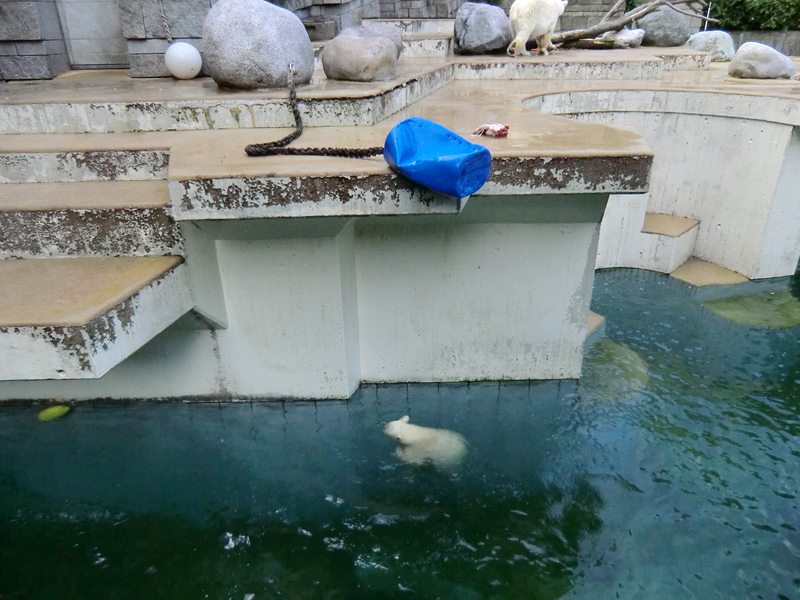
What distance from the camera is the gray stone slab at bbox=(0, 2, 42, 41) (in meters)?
5.38

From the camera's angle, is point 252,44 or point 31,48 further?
point 31,48

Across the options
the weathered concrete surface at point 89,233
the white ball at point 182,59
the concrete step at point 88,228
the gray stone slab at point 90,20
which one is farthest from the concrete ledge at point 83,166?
the gray stone slab at point 90,20

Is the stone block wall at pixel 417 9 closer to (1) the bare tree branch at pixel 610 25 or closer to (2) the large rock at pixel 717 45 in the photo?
(1) the bare tree branch at pixel 610 25

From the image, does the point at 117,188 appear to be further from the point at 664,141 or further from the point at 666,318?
the point at 664,141

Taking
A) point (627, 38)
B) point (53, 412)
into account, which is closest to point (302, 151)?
point (53, 412)

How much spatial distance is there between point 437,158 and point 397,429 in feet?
6.22

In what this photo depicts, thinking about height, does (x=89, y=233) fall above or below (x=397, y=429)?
above

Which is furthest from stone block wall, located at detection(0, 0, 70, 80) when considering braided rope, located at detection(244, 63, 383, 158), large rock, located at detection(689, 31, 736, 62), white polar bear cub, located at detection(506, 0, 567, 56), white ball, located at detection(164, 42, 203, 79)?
large rock, located at detection(689, 31, 736, 62)

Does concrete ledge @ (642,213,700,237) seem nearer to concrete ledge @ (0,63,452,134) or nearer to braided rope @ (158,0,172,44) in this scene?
concrete ledge @ (0,63,452,134)

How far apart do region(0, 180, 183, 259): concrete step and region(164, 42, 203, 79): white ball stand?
2496 mm

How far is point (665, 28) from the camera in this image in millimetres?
9727

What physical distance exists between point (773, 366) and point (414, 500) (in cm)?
355

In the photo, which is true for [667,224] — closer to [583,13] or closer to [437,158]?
[437,158]

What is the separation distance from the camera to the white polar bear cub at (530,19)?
735 centimetres
